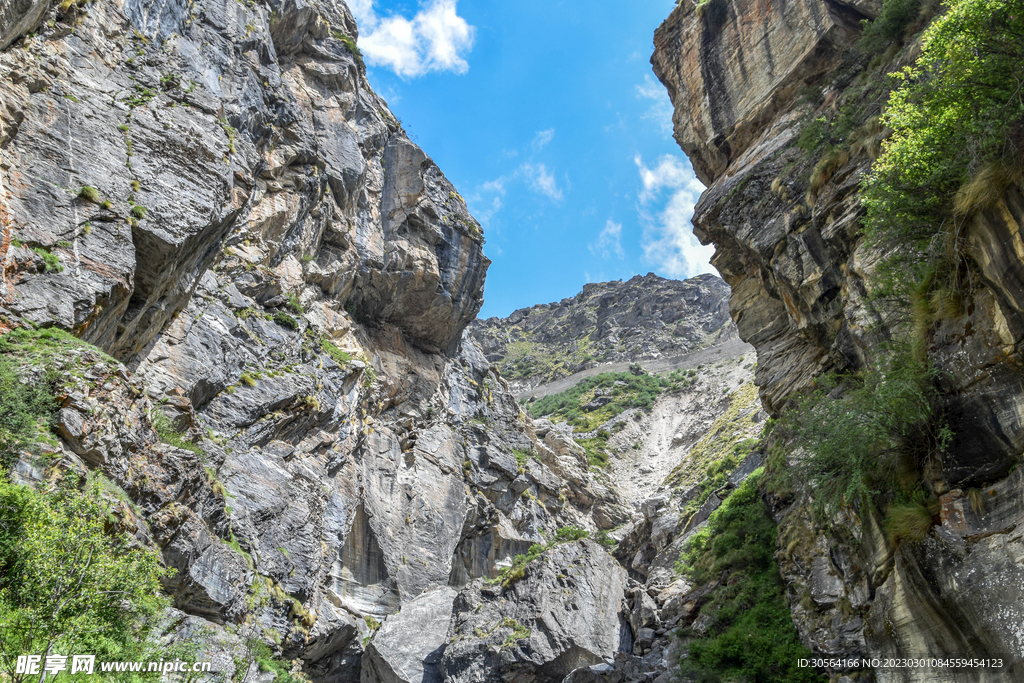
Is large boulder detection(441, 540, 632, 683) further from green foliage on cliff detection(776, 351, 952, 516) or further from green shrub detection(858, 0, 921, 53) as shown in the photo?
green shrub detection(858, 0, 921, 53)

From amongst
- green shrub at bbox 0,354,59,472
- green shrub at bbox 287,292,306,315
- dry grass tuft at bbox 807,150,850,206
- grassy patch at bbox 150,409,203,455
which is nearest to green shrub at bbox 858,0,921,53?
dry grass tuft at bbox 807,150,850,206

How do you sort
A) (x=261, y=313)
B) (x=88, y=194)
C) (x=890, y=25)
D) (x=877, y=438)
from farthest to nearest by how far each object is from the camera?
(x=261, y=313)
(x=890, y=25)
(x=88, y=194)
(x=877, y=438)

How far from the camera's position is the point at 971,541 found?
9961 millimetres

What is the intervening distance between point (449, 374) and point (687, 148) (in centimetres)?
2019

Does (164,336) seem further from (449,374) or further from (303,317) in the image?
(449,374)

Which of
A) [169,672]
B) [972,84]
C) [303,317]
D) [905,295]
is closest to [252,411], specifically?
[303,317]

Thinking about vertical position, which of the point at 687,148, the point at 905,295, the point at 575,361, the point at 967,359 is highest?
the point at 575,361

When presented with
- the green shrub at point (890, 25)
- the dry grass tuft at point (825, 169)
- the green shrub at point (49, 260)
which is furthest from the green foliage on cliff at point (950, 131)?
the green shrub at point (49, 260)

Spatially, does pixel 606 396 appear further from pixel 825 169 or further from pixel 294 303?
pixel 825 169

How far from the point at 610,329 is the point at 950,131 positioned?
95.8 m

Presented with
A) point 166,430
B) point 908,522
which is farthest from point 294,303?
point 908,522

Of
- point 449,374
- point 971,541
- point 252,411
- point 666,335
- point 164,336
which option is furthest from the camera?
point 666,335

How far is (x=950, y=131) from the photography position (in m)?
10.8

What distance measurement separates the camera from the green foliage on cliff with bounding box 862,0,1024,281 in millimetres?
9867
